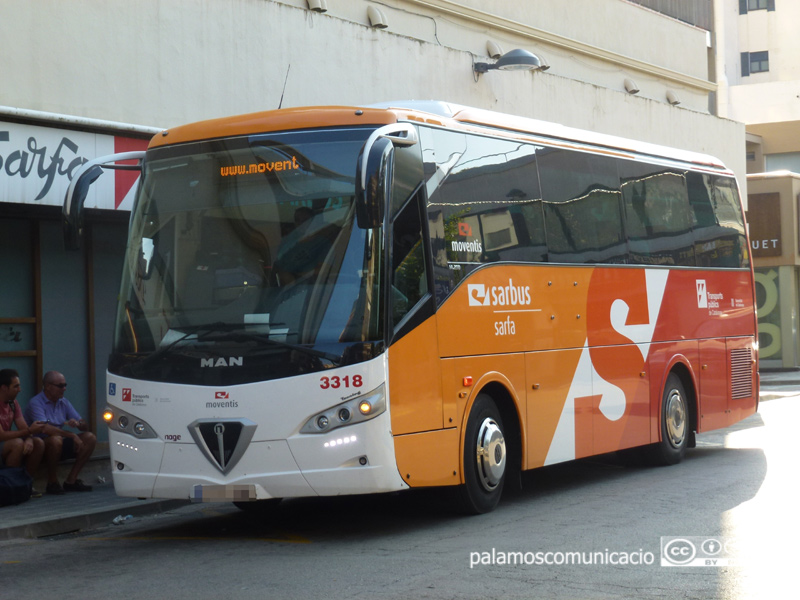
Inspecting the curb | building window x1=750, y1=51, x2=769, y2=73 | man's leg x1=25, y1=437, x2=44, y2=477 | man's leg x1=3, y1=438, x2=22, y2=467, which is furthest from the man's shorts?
building window x1=750, y1=51, x2=769, y2=73

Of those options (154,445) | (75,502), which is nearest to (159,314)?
(154,445)

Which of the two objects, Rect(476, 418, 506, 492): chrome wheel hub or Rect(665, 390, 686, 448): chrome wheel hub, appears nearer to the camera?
Rect(476, 418, 506, 492): chrome wheel hub

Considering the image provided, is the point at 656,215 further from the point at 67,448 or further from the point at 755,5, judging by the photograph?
the point at 755,5

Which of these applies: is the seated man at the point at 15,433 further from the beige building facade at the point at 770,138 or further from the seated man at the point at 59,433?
the beige building facade at the point at 770,138

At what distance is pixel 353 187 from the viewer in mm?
8836

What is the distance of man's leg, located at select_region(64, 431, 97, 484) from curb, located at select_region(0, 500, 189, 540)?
1137 millimetres

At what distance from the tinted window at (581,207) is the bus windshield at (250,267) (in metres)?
2.98

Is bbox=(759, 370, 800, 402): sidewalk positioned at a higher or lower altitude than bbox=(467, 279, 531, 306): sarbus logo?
lower

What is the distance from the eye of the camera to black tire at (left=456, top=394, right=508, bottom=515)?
A: 9672mm

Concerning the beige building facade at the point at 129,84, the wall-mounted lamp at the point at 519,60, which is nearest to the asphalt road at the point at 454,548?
the beige building facade at the point at 129,84

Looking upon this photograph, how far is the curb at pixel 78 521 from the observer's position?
9.95 m

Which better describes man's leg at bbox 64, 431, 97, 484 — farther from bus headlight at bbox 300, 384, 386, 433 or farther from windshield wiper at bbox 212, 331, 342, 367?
bus headlight at bbox 300, 384, 386, 433

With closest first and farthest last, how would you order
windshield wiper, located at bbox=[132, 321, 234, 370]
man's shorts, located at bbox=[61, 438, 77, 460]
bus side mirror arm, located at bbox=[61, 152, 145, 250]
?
1. windshield wiper, located at bbox=[132, 321, 234, 370]
2. bus side mirror arm, located at bbox=[61, 152, 145, 250]
3. man's shorts, located at bbox=[61, 438, 77, 460]

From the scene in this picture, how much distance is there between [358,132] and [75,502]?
4930 mm
